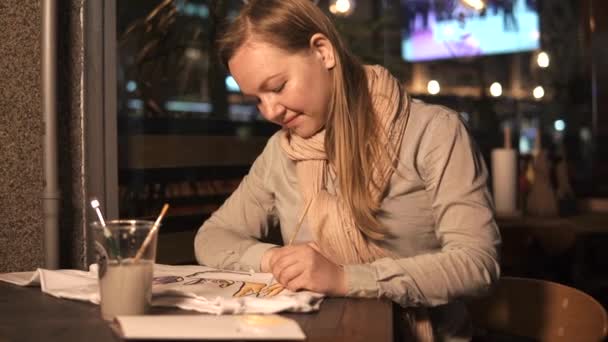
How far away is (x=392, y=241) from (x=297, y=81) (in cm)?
38

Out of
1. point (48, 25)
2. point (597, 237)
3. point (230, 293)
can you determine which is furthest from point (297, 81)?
point (597, 237)

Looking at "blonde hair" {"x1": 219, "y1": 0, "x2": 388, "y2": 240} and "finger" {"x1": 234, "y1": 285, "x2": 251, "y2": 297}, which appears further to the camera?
"blonde hair" {"x1": 219, "y1": 0, "x2": 388, "y2": 240}

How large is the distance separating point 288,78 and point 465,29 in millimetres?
3249

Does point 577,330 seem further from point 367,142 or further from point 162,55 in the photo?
point 162,55

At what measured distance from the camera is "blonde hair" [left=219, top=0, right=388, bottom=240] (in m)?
1.52

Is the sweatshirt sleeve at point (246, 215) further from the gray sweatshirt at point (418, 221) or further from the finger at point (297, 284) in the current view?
the finger at point (297, 284)

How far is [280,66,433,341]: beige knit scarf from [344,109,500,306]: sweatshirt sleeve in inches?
2.8

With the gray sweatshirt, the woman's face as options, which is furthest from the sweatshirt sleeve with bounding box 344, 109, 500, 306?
the woman's face

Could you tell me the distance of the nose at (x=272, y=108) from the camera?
60.4 inches

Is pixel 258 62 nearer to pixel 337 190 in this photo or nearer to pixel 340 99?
pixel 340 99

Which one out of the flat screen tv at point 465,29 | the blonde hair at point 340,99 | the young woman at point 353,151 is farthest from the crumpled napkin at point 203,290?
the flat screen tv at point 465,29

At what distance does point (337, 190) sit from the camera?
5.27 ft

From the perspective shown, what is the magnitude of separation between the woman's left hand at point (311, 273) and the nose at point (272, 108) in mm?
358

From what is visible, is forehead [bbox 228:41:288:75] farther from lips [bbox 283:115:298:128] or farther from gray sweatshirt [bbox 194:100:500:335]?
gray sweatshirt [bbox 194:100:500:335]
